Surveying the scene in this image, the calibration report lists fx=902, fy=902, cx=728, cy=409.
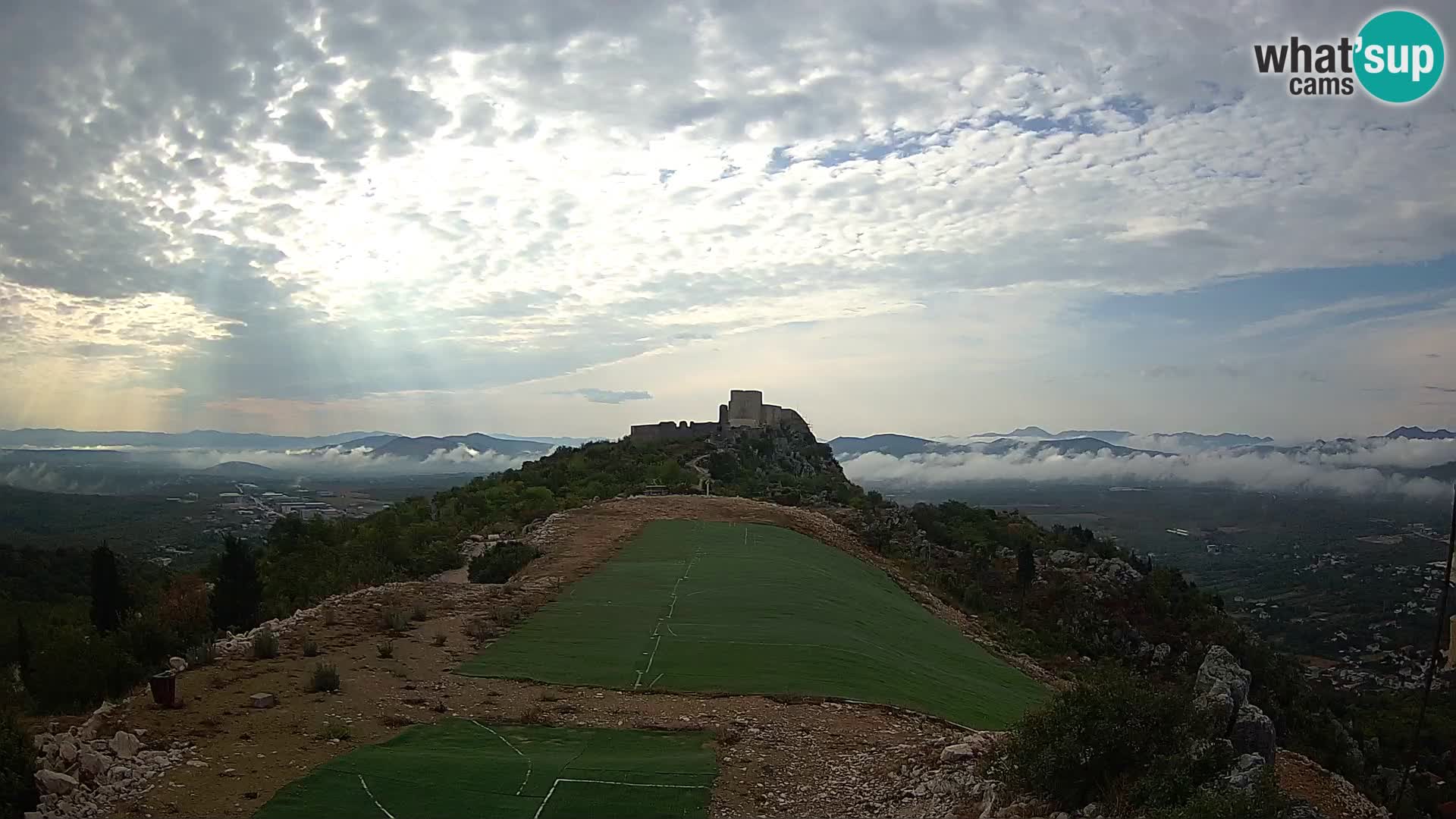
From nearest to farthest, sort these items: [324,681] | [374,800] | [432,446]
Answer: [374,800] → [324,681] → [432,446]

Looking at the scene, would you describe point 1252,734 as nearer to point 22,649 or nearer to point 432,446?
point 22,649

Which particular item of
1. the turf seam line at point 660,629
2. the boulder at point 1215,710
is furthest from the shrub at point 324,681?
the boulder at point 1215,710

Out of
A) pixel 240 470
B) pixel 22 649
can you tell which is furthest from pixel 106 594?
pixel 240 470

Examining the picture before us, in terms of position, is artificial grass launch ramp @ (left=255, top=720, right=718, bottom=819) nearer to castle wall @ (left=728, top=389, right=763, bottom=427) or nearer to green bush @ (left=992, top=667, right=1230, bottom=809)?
green bush @ (left=992, top=667, right=1230, bottom=809)

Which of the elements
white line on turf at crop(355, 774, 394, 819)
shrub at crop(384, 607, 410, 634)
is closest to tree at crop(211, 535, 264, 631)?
shrub at crop(384, 607, 410, 634)

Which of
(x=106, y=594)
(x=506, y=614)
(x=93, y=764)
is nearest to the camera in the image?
(x=93, y=764)

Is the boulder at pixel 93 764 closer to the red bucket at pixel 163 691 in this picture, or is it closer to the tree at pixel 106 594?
the red bucket at pixel 163 691

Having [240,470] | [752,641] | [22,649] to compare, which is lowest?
[22,649]

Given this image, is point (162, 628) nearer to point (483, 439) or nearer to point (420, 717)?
point (420, 717)
